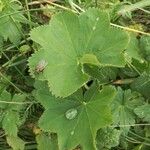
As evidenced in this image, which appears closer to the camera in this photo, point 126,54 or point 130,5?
point 126,54

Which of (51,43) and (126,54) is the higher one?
(51,43)

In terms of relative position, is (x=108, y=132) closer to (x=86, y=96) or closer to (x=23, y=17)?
(x=86, y=96)

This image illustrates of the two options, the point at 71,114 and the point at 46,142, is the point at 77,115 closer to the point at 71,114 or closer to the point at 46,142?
the point at 71,114

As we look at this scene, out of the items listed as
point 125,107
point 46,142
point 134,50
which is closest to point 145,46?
point 134,50

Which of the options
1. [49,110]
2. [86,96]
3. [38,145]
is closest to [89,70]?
[86,96]

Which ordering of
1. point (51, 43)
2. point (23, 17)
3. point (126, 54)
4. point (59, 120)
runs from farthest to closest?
1. point (23, 17)
2. point (126, 54)
3. point (59, 120)
4. point (51, 43)

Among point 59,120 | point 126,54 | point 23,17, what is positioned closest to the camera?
point 59,120

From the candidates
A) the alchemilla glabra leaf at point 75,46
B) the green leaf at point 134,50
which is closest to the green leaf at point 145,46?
the green leaf at point 134,50

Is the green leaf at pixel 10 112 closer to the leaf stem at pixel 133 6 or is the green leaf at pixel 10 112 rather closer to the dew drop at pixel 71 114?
the dew drop at pixel 71 114
